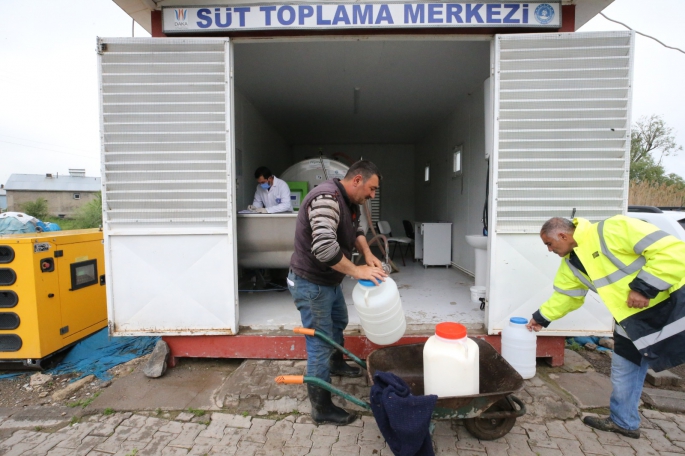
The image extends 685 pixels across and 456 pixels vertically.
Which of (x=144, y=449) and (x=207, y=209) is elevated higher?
(x=207, y=209)

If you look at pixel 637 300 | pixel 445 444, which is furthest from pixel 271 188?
pixel 637 300

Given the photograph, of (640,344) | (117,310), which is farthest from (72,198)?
(640,344)

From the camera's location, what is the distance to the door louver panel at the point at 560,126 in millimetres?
2898

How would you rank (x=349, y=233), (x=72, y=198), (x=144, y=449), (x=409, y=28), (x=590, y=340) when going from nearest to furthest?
(x=144, y=449), (x=349, y=233), (x=409, y=28), (x=590, y=340), (x=72, y=198)

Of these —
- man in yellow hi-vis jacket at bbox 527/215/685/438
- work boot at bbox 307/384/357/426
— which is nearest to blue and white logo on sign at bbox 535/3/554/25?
man in yellow hi-vis jacket at bbox 527/215/685/438

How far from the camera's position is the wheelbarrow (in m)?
1.90

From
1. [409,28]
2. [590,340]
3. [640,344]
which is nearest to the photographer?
[640,344]

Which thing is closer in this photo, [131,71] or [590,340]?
[131,71]

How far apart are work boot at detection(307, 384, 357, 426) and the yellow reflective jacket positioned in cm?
177

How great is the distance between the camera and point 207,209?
9.95 feet

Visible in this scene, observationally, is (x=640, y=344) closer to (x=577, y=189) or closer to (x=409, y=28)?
(x=577, y=189)

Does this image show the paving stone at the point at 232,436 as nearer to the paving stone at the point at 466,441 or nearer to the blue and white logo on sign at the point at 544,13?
the paving stone at the point at 466,441

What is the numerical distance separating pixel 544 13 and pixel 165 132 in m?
3.29

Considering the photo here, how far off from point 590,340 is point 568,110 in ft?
7.99
